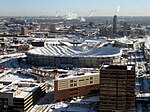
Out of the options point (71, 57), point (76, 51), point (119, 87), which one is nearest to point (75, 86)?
point (119, 87)

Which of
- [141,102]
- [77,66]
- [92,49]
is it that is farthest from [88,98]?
[92,49]

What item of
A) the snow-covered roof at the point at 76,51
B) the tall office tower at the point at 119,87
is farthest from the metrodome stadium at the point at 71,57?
the tall office tower at the point at 119,87

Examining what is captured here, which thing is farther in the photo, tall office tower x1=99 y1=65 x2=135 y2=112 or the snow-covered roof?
the snow-covered roof

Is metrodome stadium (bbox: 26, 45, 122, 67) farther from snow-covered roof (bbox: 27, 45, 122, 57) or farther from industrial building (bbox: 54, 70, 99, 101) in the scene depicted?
industrial building (bbox: 54, 70, 99, 101)

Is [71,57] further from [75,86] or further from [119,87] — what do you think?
[119,87]

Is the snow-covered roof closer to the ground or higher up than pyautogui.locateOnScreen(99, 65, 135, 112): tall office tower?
closer to the ground

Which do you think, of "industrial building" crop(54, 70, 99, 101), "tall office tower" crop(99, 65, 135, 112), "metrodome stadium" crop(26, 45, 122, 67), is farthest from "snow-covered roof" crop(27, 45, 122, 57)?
"tall office tower" crop(99, 65, 135, 112)

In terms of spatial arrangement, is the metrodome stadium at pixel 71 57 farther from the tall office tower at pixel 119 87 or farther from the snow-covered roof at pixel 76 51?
the tall office tower at pixel 119 87
